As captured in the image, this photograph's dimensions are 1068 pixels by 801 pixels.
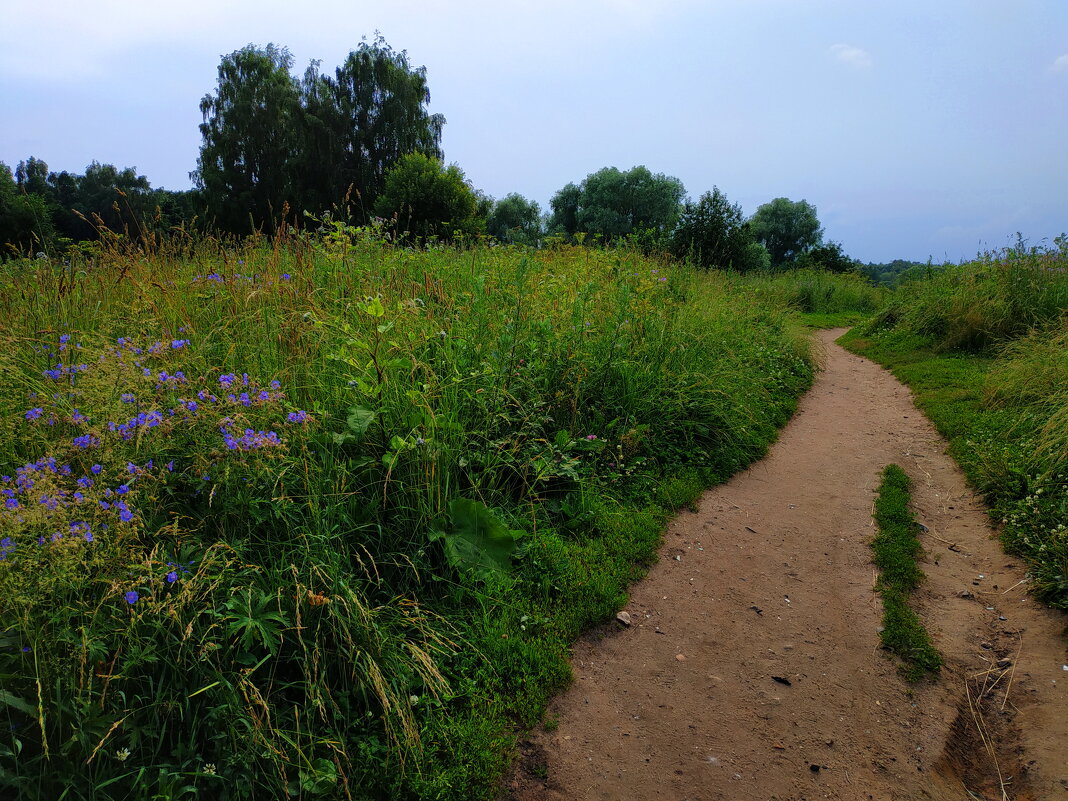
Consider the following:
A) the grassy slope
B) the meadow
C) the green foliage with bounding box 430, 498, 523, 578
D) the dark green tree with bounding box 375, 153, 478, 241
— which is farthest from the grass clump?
the green foliage with bounding box 430, 498, 523, 578

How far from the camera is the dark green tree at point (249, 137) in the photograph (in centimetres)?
3269

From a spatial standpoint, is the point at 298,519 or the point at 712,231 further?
the point at 712,231

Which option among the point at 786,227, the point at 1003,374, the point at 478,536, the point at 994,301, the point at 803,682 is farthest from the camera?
the point at 786,227

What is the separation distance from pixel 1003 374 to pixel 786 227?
55038 millimetres

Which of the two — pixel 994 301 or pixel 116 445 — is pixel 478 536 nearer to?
pixel 116 445

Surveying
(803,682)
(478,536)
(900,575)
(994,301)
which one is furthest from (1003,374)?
(478,536)

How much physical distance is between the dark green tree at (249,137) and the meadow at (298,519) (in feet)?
105

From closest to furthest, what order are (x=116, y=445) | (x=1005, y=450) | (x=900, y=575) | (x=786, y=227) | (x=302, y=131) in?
(x=116, y=445) < (x=900, y=575) < (x=1005, y=450) < (x=302, y=131) < (x=786, y=227)

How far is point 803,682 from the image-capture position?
3.01 metres

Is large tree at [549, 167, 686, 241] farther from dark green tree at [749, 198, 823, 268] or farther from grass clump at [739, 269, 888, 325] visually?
grass clump at [739, 269, 888, 325]

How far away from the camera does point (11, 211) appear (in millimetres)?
21562

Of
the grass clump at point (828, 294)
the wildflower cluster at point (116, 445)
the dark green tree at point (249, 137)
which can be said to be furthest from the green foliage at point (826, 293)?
the dark green tree at point (249, 137)

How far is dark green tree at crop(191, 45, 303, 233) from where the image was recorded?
32.7 metres

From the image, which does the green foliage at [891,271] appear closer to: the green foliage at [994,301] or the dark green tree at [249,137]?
the green foliage at [994,301]
